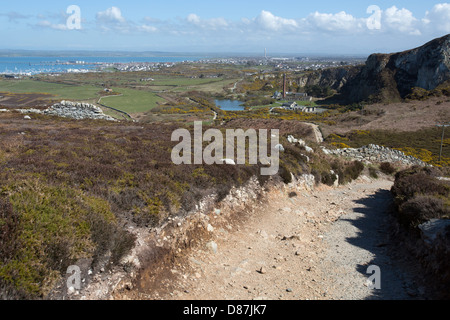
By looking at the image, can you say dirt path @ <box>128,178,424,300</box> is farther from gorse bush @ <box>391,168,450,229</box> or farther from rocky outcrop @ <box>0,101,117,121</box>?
rocky outcrop @ <box>0,101,117,121</box>

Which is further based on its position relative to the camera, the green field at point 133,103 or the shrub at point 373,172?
the green field at point 133,103

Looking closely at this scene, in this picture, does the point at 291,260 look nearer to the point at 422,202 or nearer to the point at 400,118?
the point at 422,202

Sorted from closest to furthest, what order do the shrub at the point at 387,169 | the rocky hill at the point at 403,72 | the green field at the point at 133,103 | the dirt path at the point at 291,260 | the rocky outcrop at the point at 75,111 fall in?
1. the dirt path at the point at 291,260
2. the shrub at the point at 387,169
3. the rocky outcrop at the point at 75,111
4. the green field at the point at 133,103
5. the rocky hill at the point at 403,72

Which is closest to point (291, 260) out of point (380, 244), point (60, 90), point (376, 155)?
point (380, 244)

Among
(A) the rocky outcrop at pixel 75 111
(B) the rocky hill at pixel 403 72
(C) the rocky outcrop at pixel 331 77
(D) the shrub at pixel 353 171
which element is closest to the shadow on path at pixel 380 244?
(D) the shrub at pixel 353 171

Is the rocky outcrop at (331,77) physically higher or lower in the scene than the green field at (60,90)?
higher

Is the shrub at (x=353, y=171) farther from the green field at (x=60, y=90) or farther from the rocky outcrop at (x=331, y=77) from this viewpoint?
the rocky outcrop at (x=331, y=77)
